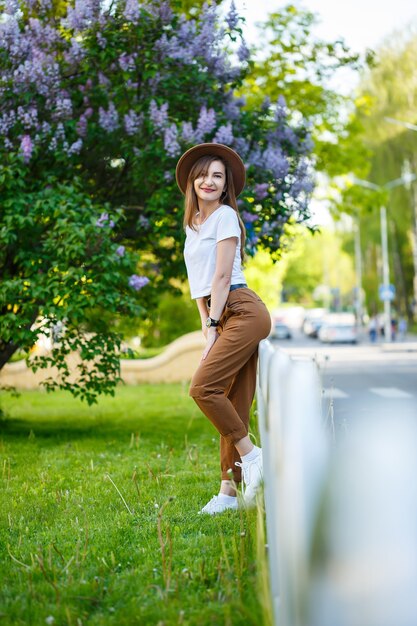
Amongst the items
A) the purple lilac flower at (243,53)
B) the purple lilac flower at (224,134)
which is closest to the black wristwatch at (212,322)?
the purple lilac flower at (224,134)

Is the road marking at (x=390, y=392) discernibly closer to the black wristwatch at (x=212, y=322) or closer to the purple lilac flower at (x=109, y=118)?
the purple lilac flower at (x=109, y=118)

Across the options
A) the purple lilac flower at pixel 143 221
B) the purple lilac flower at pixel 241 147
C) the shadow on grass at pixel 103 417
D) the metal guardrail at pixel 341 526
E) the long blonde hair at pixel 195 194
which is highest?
the purple lilac flower at pixel 241 147

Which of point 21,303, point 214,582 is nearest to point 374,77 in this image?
point 21,303

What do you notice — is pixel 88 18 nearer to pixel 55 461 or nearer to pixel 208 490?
pixel 55 461

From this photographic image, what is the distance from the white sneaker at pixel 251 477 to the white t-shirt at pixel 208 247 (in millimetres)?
906

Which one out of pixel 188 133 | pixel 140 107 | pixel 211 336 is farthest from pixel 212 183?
pixel 140 107

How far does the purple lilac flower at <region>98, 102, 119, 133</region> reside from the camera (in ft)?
30.0

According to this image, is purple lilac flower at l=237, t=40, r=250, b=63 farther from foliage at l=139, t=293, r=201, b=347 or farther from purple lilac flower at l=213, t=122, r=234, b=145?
foliage at l=139, t=293, r=201, b=347

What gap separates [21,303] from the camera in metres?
8.73

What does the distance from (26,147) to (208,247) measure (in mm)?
3977

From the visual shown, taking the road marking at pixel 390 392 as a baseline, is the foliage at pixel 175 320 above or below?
above

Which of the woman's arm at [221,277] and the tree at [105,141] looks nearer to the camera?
the woman's arm at [221,277]

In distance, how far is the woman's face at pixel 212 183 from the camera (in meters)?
5.31

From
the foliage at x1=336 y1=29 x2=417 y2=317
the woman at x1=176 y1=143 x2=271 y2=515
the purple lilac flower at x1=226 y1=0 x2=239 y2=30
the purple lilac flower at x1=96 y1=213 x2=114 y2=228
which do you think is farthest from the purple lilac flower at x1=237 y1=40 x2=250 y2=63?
the foliage at x1=336 y1=29 x2=417 y2=317
